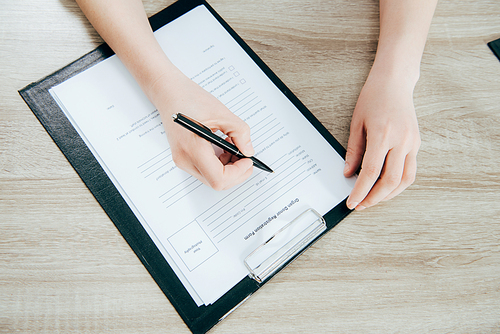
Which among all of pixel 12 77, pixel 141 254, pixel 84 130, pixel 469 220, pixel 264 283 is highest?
pixel 12 77

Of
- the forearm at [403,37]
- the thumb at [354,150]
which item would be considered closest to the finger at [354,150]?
the thumb at [354,150]

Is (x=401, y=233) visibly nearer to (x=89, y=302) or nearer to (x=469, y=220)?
(x=469, y=220)

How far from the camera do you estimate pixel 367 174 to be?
1.43 ft

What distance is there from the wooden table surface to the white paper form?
5 centimetres

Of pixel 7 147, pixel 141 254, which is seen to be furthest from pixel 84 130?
pixel 141 254

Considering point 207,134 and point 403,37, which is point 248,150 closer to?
point 207,134

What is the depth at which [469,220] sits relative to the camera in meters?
0.45

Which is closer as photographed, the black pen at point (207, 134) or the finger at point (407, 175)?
the black pen at point (207, 134)

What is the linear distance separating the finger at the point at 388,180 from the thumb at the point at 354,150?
0.14ft

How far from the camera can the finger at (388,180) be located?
0.44 meters

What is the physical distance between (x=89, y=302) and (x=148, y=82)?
0.36 m

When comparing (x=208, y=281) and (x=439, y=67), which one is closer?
(x=208, y=281)

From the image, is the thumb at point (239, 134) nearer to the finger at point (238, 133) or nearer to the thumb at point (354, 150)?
the finger at point (238, 133)

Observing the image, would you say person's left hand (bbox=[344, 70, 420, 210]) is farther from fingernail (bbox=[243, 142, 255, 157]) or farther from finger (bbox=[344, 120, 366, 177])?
fingernail (bbox=[243, 142, 255, 157])
